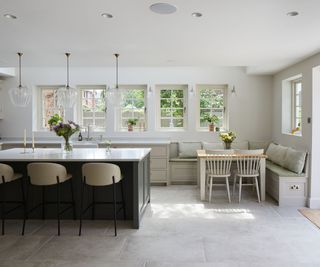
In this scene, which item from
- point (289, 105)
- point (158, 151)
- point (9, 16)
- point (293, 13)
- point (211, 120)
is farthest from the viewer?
point (211, 120)

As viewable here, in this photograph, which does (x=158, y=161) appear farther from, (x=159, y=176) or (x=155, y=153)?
(x=159, y=176)

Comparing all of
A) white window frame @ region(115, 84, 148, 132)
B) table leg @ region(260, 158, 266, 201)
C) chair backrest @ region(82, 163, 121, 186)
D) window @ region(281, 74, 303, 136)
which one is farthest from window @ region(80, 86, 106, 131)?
window @ region(281, 74, 303, 136)

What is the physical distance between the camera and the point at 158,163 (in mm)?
6223

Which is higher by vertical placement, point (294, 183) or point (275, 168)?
point (275, 168)

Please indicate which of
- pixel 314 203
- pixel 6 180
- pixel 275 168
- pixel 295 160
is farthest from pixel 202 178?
pixel 6 180

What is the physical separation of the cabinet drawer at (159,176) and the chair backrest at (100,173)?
270 cm

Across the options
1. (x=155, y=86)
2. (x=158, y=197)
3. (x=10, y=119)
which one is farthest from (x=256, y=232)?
(x=10, y=119)

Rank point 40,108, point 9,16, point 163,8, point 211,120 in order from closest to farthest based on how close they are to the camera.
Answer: point 163,8, point 9,16, point 211,120, point 40,108

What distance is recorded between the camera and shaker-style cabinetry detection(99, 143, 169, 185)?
20.3 feet

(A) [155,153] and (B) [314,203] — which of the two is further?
(A) [155,153]

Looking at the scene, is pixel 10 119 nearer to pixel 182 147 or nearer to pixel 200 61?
pixel 182 147

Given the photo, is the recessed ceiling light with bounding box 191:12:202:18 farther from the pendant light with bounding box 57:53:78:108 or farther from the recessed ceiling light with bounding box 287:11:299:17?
the pendant light with bounding box 57:53:78:108

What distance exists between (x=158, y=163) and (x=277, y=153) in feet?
7.59

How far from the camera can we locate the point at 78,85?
22.5ft
